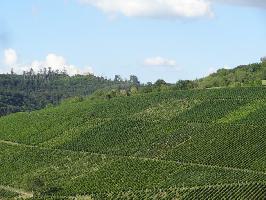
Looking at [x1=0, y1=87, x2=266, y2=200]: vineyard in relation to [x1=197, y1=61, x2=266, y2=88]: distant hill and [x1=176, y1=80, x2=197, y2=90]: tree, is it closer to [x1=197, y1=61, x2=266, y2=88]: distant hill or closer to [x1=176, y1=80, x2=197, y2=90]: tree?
[x1=176, y1=80, x2=197, y2=90]: tree

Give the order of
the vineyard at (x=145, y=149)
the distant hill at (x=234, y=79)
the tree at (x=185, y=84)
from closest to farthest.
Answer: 1. the vineyard at (x=145, y=149)
2. the distant hill at (x=234, y=79)
3. the tree at (x=185, y=84)

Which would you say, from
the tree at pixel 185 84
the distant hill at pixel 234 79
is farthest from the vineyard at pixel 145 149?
the distant hill at pixel 234 79

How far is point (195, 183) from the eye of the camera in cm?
8894

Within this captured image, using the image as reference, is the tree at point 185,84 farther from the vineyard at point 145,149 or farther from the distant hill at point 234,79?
the vineyard at point 145,149

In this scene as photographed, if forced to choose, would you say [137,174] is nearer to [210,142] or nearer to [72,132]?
[210,142]

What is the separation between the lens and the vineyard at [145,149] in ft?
300

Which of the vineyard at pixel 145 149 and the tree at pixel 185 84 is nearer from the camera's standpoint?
the vineyard at pixel 145 149

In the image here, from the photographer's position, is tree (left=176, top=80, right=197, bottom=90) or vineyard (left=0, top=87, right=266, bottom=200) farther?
tree (left=176, top=80, right=197, bottom=90)

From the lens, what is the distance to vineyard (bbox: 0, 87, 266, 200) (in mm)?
91312

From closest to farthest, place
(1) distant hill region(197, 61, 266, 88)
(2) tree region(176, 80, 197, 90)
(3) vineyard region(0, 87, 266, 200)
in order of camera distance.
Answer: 1. (3) vineyard region(0, 87, 266, 200)
2. (1) distant hill region(197, 61, 266, 88)
3. (2) tree region(176, 80, 197, 90)

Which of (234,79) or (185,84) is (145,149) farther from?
(234,79)

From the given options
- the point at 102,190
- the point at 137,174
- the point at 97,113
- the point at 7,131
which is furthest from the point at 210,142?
the point at 7,131

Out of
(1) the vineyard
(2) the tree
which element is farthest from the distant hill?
(1) the vineyard

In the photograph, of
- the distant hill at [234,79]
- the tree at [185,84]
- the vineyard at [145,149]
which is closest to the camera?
the vineyard at [145,149]
